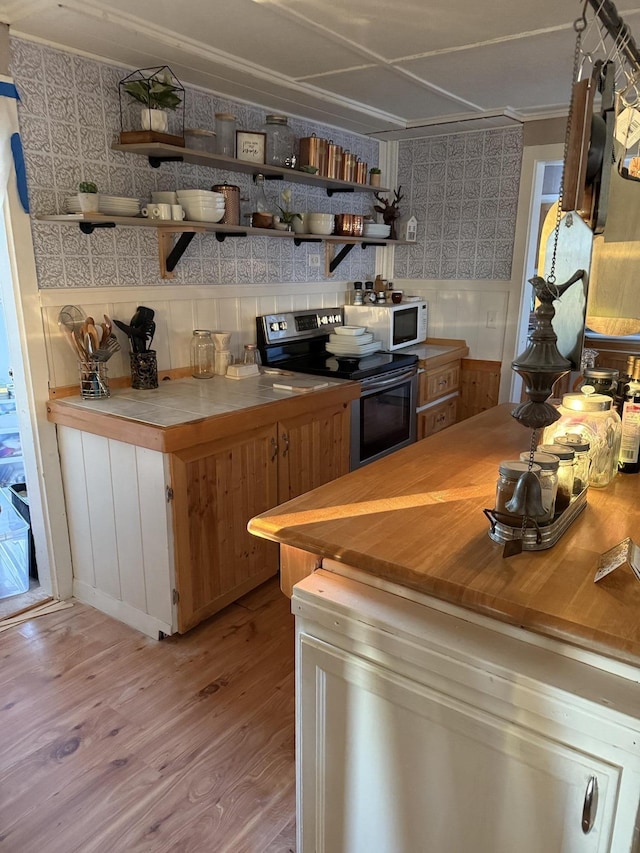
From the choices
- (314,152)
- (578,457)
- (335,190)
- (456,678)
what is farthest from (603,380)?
(335,190)

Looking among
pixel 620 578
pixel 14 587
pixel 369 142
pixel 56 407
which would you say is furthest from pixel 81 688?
pixel 369 142

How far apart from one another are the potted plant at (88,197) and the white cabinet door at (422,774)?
1813 millimetres

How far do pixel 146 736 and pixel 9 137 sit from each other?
6.93ft

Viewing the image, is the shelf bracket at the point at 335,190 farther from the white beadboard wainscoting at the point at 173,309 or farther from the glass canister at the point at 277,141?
the white beadboard wainscoting at the point at 173,309

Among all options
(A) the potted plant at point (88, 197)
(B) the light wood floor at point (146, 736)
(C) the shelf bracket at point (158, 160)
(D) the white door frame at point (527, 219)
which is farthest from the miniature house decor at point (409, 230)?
(B) the light wood floor at point (146, 736)

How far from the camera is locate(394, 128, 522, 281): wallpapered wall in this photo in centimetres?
381

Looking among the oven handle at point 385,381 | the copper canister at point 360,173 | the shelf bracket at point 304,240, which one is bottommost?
the oven handle at point 385,381

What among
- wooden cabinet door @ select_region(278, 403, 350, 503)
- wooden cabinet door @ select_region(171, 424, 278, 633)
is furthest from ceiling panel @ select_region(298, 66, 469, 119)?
wooden cabinet door @ select_region(171, 424, 278, 633)

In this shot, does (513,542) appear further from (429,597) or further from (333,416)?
(333,416)

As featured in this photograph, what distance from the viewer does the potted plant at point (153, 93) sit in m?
2.43

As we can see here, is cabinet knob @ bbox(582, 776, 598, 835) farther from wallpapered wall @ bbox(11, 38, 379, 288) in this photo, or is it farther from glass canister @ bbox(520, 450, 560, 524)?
wallpapered wall @ bbox(11, 38, 379, 288)

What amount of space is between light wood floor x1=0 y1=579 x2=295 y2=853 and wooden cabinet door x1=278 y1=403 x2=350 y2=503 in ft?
1.92

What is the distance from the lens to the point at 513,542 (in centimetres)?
116

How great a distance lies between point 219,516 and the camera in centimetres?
244
